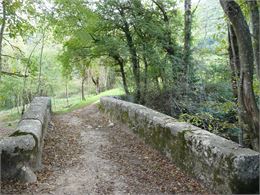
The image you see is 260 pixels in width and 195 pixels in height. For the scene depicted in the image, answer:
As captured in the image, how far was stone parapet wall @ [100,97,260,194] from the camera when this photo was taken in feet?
13.7

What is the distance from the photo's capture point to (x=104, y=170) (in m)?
6.11

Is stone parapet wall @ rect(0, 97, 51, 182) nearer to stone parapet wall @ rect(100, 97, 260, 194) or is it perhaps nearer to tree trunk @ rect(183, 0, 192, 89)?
stone parapet wall @ rect(100, 97, 260, 194)

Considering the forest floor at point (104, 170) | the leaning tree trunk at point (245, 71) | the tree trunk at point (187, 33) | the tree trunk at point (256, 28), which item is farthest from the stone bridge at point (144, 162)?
the tree trunk at point (187, 33)

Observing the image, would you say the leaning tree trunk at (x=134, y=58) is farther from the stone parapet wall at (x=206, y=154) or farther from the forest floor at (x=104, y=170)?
the stone parapet wall at (x=206, y=154)

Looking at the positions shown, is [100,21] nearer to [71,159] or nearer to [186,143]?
[71,159]

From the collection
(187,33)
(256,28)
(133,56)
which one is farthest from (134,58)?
(256,28)

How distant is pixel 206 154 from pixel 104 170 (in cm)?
218

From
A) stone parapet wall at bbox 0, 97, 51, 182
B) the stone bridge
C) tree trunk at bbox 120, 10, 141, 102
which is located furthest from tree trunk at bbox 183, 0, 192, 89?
stone parapet wall at bbox 0, 97, 51, 182

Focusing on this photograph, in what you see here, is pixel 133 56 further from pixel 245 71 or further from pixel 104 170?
pixel 245 71

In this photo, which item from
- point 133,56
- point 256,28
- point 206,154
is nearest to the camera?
point 256,28

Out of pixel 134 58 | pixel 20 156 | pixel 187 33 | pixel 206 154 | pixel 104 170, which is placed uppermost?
pixel 187 33

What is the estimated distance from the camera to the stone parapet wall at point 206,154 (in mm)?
4180

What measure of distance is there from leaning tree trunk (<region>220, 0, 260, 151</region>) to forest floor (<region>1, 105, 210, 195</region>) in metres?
1.25

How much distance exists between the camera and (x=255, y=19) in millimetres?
4445
